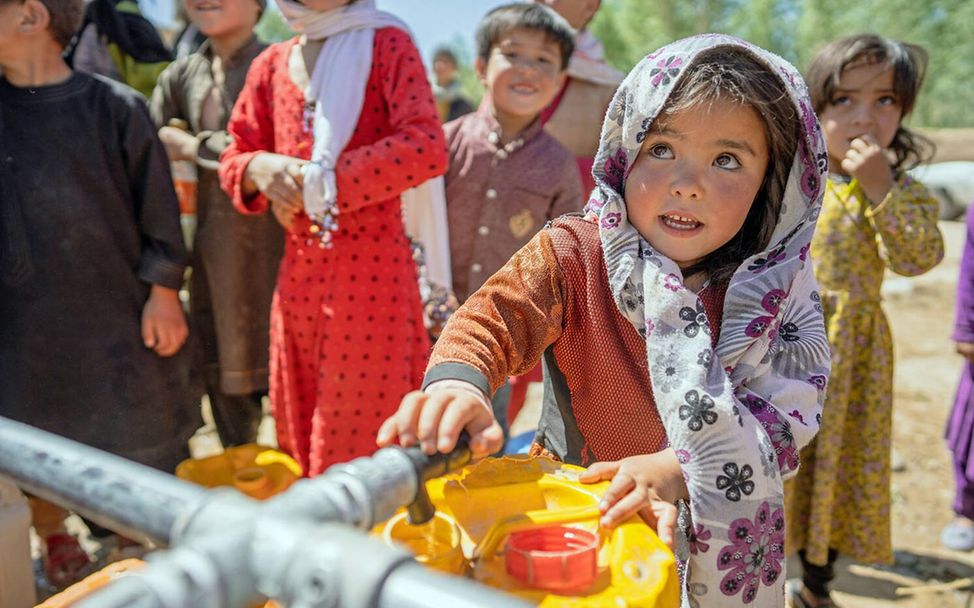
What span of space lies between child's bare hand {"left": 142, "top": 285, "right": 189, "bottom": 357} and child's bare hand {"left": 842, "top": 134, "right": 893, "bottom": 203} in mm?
2375

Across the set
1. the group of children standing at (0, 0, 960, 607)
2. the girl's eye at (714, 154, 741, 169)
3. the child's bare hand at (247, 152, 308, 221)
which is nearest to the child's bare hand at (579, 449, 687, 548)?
the group of children standing at (0, 0, 960, 607)

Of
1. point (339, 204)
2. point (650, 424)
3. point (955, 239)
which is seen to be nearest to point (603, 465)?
point (650, 424)

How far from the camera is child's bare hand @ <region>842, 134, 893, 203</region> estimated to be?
8.80 ft

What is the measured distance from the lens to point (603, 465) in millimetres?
1111

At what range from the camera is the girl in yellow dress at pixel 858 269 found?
8.92 feet

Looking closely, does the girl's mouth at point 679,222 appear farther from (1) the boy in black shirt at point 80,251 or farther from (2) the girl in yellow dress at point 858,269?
(1) the boy in black shirt at point 80,251

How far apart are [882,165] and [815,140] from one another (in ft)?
4.46

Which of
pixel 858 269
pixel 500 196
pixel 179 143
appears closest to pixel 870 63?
pixel 858 269

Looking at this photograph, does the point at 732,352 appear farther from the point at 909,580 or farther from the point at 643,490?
the point at 909,580

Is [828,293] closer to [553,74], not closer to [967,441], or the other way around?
[967,441]

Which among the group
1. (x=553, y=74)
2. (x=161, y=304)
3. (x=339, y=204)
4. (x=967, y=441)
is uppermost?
(x=553, y=74)

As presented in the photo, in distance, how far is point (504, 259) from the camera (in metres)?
2.98

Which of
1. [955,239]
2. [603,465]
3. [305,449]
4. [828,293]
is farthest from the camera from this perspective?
[955,239]

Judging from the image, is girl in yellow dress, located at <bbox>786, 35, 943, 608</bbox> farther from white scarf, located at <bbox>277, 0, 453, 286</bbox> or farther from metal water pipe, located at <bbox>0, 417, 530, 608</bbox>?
metal water pipe, located at <bbox>0, 417, 530, 608</bbox>
